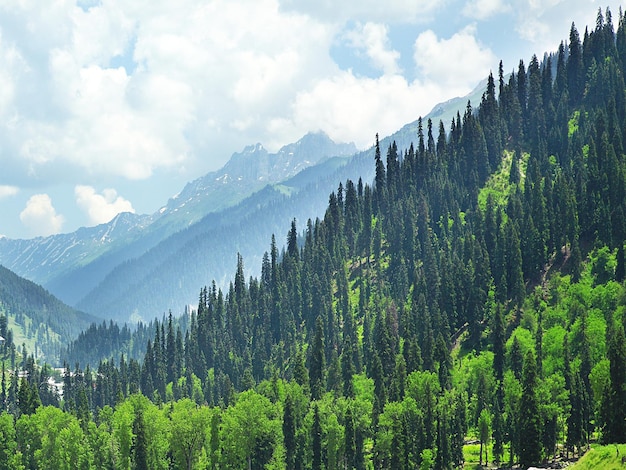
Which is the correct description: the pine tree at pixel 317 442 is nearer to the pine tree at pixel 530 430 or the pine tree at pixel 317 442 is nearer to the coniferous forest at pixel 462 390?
the coniferous forest at pixel 462 390

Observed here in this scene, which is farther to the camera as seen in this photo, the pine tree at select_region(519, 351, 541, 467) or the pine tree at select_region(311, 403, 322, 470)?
the pine tree at select_region(311, 403, 322, 470)

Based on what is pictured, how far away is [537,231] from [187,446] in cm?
10447

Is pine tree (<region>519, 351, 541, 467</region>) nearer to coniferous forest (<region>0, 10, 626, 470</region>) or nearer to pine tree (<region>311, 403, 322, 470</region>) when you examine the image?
coniferous forest (<region>0, 10, 626, 470</region>)

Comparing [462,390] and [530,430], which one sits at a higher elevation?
[462,390]

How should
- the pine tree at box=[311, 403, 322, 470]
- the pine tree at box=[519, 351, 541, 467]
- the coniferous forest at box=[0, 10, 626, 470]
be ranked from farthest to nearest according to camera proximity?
1. the pine tree at box=[311, 403, 322, 470]
2. the coniferous forest at box=[0, 10, 626, 470]
3. the pine tree at box=[519, 351, 541, 467]

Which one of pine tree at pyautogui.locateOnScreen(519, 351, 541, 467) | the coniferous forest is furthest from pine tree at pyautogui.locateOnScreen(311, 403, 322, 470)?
pine tree at pyautogui.locateOnScreen(519, 351, 541, 467)

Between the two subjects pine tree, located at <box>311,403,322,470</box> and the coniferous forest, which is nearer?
the coniferous forest

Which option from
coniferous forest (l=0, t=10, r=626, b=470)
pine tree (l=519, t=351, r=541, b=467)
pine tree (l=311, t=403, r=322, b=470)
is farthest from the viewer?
pine tree (l=311, t=403, r=322, b=470)

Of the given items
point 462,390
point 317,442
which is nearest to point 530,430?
point 317,442

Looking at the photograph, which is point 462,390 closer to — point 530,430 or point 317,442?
point 317,442

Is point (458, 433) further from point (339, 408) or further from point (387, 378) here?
point (387, 378)

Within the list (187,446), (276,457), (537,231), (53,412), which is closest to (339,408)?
(276,457)

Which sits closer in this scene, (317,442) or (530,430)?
(530,430)

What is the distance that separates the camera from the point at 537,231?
188000 mm
